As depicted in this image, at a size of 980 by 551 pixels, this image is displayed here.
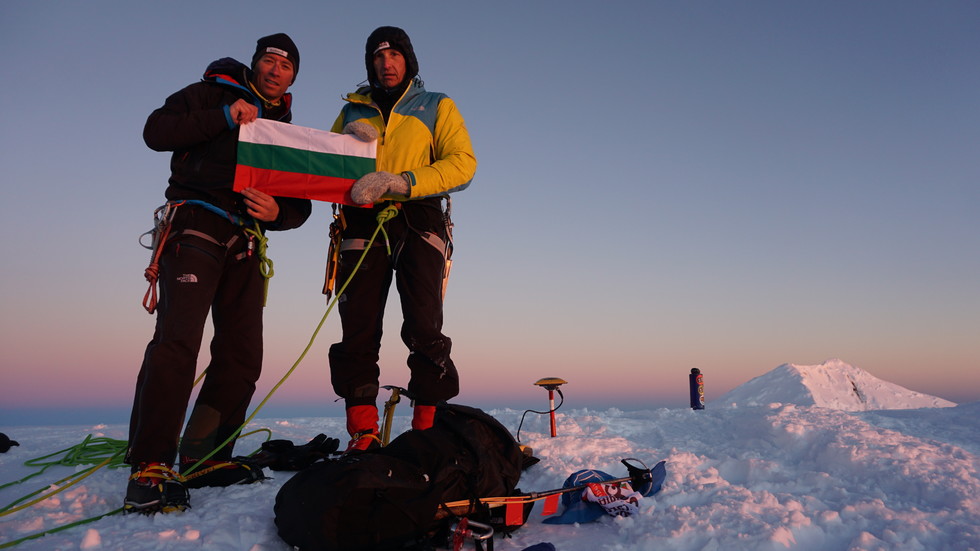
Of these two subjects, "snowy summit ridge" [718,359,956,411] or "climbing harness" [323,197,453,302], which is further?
"snowy summit ridge" [718,359,956,411]

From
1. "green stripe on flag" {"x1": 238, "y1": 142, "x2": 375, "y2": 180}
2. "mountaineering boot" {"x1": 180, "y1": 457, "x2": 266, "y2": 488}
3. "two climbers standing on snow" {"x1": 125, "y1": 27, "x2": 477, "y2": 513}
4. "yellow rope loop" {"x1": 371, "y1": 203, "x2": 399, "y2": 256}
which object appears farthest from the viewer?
"yellow rope loop" {"x1": 371, "y1": 203, "x2": 399, "y2": 256}

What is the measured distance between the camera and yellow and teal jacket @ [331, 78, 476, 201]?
4.08 m

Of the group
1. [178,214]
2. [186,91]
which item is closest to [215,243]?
[178,214]

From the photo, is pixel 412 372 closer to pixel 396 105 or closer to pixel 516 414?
pixel 396 105

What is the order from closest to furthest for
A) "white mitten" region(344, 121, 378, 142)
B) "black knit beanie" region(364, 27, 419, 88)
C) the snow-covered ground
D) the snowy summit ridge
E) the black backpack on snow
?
1. the black backpack on snow
2. the snow-covered ground
3. "white mitten" region(344, 121, 378, 142)
4. "black knit beanie" region(364, 27, 419, 88)
5. the snowy summit ridge

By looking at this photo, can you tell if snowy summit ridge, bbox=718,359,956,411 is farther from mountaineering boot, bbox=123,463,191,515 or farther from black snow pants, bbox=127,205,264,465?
mountaineering boot, bbox=123,463,191,515

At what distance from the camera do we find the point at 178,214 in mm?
3545

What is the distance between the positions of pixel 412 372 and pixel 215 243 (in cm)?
160

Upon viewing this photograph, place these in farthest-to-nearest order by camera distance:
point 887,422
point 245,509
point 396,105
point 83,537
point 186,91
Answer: point 887,422, point 396,105, point 186,91, point 245,509, point 83,537

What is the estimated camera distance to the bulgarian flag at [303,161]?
148 inches

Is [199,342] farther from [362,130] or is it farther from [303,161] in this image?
[362,130]

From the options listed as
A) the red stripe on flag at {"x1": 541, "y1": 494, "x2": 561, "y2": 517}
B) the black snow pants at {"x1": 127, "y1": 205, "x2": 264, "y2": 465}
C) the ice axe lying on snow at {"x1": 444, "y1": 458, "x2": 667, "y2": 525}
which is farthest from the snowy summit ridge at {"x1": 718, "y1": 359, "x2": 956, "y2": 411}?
the black snow pants at {"x1": 127, "y1": 205, "x2": 264, "y2": 465}

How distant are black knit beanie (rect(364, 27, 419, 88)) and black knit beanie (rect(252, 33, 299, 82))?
586 mm

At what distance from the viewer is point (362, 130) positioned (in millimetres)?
4023
